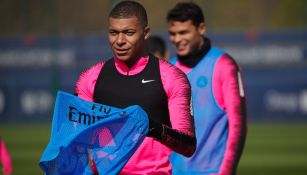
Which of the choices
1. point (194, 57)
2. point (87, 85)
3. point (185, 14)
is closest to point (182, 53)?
point (194, 57)

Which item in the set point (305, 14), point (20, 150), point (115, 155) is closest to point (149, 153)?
point (115, 155)

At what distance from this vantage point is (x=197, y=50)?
7.69m

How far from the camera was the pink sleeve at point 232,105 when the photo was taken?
726 cm

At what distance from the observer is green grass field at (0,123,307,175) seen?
17.7 m

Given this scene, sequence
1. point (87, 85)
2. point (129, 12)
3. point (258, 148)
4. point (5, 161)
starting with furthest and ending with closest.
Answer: point (258, 148) < point (5, 161) < point (87, 85) < point (129, 12)

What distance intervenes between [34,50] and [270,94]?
846 cm

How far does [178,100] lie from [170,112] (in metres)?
0.09

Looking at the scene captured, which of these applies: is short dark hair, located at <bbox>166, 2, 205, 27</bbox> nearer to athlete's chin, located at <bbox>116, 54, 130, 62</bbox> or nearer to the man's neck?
the man's neck

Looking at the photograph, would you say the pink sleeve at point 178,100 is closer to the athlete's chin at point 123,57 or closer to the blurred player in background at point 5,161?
the athlete's chin at point 123,57

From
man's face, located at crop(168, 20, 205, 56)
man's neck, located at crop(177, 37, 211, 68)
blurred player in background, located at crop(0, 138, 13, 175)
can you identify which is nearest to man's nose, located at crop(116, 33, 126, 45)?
man's neck, located at crop(177, 37, 211, 68)

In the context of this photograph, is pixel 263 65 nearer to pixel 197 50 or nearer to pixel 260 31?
pixel 260 31

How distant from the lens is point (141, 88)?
5.56 meters

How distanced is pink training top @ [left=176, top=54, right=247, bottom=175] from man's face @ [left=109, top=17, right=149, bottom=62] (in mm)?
1882

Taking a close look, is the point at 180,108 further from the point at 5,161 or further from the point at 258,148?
the point at 258,148
